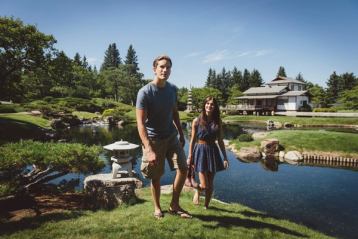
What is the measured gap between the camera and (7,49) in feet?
87.5

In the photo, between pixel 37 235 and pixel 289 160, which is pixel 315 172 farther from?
pixel 37 235

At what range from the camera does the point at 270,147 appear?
24656 mm

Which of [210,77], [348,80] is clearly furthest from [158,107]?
[210,77]

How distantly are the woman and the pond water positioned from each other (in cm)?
282

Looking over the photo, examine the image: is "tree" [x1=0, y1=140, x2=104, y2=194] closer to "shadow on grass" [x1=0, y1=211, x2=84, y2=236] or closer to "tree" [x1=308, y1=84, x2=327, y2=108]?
"shadow on grass" [x1=0, y1=211, x2=84, y2=236]

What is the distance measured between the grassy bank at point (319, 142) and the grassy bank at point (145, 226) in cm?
1861

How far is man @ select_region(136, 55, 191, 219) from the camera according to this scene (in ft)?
16.4

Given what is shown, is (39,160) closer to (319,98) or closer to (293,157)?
(293,157)

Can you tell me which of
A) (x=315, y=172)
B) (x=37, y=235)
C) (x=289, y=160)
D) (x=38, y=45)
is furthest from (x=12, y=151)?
(x=38, y=45)

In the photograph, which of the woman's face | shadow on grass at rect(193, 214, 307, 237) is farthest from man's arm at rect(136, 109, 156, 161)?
the woman's face

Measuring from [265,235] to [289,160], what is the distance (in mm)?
18466

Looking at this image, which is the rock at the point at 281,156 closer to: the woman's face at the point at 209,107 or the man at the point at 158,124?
the woman's face at the point at 209,107

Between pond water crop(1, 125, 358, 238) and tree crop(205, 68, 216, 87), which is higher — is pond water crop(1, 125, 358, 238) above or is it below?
below

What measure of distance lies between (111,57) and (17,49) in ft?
287
